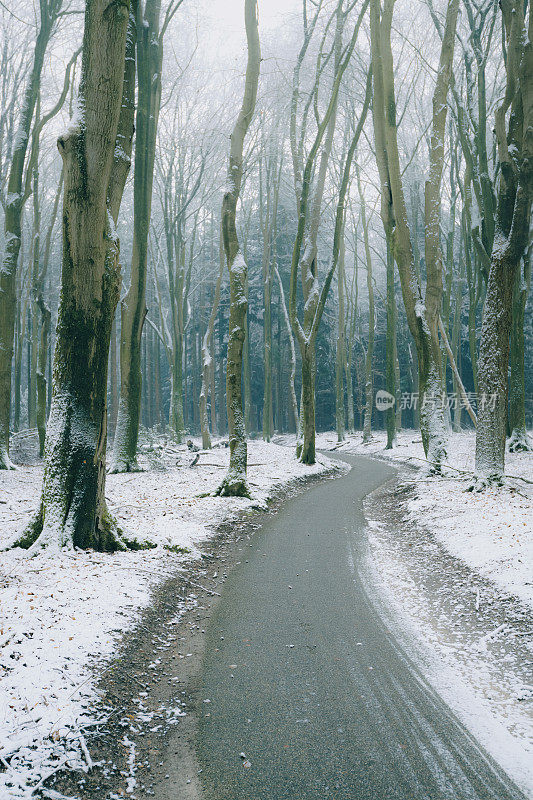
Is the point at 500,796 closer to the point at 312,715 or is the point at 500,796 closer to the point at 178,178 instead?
the point at 312,715

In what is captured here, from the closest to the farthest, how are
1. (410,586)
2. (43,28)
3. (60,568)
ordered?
(60,568) → (410,586) → (43,28)

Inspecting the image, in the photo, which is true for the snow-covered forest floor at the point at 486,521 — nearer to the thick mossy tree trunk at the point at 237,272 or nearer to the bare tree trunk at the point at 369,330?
the thick mossy tree trunk at the point at 237,272

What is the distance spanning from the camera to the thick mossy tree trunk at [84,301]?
5.24 m

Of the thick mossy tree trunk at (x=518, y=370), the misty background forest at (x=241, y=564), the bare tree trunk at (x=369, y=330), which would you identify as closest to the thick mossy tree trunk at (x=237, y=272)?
the misty background forest at (x=241, y=564)

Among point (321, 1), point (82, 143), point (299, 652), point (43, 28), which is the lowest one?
point (299, 652)

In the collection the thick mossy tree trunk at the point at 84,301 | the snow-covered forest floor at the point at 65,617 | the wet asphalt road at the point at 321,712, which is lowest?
the wet asphalt road at the point at 321,712

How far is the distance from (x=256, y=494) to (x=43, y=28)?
465 inches

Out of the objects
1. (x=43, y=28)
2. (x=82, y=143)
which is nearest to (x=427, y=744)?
(x=82, y=143)

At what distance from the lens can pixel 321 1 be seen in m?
15.1

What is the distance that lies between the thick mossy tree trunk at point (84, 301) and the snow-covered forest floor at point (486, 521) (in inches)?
158

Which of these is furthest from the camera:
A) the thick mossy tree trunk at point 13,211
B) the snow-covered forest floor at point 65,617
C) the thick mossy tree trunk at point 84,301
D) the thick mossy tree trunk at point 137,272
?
the thick mossy tree trunk at point 13,211

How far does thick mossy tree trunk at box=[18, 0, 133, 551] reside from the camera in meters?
5.24

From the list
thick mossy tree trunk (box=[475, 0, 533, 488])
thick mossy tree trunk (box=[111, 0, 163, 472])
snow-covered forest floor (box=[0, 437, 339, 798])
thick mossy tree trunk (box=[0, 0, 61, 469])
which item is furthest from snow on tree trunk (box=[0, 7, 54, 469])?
thick mossy tree trunk (box=[475, 0, 533, 488])

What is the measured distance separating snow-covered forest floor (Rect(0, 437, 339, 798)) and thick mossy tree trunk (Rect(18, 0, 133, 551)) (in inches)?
Answer: 21.9
